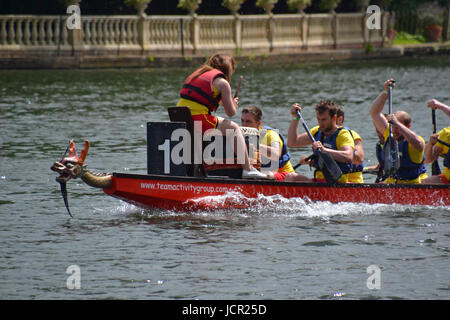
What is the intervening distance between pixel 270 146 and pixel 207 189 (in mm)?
1089

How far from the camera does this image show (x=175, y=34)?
36.8m

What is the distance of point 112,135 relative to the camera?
20266mm

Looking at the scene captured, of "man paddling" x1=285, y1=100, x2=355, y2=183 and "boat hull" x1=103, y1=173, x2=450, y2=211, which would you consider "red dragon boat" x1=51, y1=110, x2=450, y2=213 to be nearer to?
"boat hull" x1=103, y1=173, x2=450, y2=211

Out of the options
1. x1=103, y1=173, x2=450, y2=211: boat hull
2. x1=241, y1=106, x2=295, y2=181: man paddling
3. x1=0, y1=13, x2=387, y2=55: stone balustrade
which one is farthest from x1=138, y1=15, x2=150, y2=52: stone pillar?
x1=103, y1=173, x2=450, y2=211: boat hull

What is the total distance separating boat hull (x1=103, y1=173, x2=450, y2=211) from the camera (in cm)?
1149

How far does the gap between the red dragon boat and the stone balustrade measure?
22.3m

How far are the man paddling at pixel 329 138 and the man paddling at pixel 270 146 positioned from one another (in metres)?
0.19

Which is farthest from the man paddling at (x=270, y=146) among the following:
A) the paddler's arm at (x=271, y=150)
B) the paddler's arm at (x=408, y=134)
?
the paddler's arm at (x=408, y=134)

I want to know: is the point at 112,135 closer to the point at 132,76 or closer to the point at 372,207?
the point at 372,207

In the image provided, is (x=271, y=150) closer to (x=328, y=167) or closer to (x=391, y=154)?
(x=328, y=167)

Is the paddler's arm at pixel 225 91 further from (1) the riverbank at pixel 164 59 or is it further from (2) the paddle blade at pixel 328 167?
(1) the riverbank at pixel 164 59

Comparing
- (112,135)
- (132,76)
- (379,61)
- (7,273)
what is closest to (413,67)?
(379,61)

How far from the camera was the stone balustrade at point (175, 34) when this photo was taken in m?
33.7

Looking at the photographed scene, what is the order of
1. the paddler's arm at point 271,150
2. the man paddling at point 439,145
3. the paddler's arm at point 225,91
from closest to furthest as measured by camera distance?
the paddler's arm at point 225,91, the man paddling at point 439,145, the paddler's arm at point 271,150
